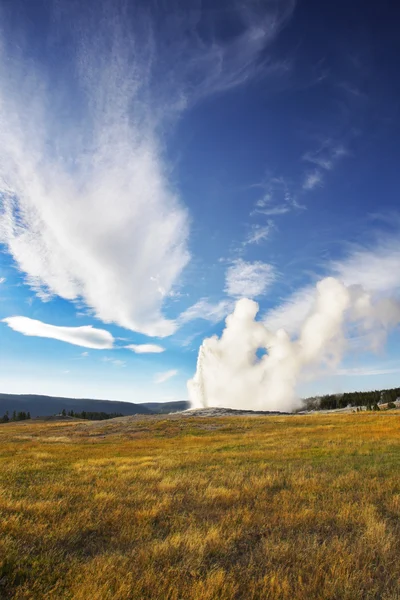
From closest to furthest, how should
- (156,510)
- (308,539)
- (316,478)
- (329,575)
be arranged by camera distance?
(329,575)
(308,539)
(156,510)
(316,478)

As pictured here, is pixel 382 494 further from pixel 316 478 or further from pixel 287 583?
pixel 287 583

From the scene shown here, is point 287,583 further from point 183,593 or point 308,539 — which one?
point 308,539

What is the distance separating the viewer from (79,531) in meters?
7.75

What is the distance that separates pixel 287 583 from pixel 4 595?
4475 mm

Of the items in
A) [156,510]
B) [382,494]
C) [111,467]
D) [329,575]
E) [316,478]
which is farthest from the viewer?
[111,467]

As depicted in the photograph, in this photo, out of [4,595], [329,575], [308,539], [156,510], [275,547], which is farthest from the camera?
[156,510]

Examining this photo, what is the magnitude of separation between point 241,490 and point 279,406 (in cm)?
15118

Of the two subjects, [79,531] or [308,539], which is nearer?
[308,539]

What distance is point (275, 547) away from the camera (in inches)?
264

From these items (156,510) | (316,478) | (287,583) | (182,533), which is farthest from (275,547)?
(316,478)

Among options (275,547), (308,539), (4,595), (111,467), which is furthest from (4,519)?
(111,467)

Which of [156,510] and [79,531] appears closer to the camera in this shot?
[79,531]

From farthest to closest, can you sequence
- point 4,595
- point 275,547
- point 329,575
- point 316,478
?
1. point 316,478
2. point 275,547
3. point 329,575
4. point 4,595

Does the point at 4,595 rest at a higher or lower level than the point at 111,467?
higher
